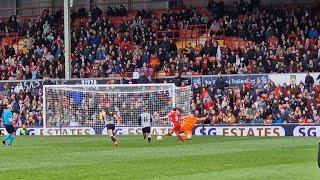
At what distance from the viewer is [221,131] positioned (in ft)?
132

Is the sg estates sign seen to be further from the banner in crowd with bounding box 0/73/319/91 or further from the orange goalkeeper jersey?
the orange goalkeeper jersey

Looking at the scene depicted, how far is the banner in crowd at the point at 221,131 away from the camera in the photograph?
38.1 metres

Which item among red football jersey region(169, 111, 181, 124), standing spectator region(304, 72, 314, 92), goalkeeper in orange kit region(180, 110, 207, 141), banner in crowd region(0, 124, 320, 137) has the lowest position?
banner in crowd region(0, 124, 320, 137)

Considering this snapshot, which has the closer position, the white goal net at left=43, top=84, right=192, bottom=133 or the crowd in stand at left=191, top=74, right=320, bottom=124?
the crowd in stand at left=191, top=74, right=320, bottom=124

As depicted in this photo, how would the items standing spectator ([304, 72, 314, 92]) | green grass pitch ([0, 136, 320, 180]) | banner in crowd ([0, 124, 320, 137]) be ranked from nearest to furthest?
Result: green grass pitch ([0, 136, 320, 180])
banner in crowd ([0, 124, 320, 137])
standing spectator ([304, 72, 314, 92])

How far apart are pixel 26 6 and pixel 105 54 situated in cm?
1272

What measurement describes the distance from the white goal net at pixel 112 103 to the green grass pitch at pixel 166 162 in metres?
11.1

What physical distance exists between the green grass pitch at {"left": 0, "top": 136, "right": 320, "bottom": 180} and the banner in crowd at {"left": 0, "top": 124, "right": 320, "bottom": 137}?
333 inches

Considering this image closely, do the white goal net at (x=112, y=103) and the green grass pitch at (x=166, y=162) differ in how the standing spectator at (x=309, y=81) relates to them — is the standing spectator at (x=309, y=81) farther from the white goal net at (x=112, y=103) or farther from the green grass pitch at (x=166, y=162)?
the green grass pitch at (x=166, y=162)

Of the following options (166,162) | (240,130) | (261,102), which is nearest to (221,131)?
(240,130)

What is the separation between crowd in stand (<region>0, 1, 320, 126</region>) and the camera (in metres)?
40.6

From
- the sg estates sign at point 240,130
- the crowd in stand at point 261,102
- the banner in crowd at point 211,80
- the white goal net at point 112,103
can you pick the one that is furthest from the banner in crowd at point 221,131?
the banner in crowd at point 211,80

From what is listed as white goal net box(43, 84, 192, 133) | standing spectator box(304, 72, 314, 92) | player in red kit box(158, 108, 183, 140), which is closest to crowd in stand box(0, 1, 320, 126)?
standing spectator box(304, 72, 314, 92)

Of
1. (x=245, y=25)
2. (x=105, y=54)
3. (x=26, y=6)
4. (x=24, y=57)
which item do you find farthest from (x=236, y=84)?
(x=26, y=6)
